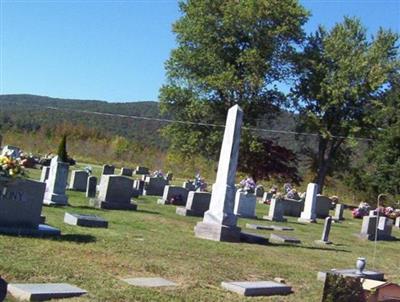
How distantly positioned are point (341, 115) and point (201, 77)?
9.37m

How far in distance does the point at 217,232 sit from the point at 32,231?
4563 millimetres

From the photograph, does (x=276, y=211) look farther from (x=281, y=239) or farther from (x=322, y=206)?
(x=281, y=239)

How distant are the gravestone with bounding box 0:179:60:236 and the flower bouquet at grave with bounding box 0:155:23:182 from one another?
115 mm

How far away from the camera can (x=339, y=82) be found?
38.7 m

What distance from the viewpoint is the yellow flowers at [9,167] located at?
933 cm

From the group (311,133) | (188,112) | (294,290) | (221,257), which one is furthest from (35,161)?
(294,290)

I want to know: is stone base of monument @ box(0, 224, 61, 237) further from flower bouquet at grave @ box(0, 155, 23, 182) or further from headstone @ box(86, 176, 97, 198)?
headstone @ box(86, 176, 97, 198)

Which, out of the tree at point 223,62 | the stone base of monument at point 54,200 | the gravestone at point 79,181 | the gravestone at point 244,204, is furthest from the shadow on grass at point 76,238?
the tree at point 223,62

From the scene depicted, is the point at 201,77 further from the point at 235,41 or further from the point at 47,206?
the point at 47,206

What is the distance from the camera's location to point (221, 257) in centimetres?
1048

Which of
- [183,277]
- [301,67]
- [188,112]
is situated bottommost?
[183,277]

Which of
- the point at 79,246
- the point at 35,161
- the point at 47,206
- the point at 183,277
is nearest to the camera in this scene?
the point at 183,277

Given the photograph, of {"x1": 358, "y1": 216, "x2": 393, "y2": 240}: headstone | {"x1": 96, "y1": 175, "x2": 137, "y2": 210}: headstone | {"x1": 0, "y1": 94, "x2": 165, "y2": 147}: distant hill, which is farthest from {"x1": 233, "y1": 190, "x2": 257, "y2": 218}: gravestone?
{"x1": 0, "y1": 94, "x2": 165, "y2": 147}: distant hill

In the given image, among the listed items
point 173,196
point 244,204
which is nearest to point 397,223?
point 244,204
